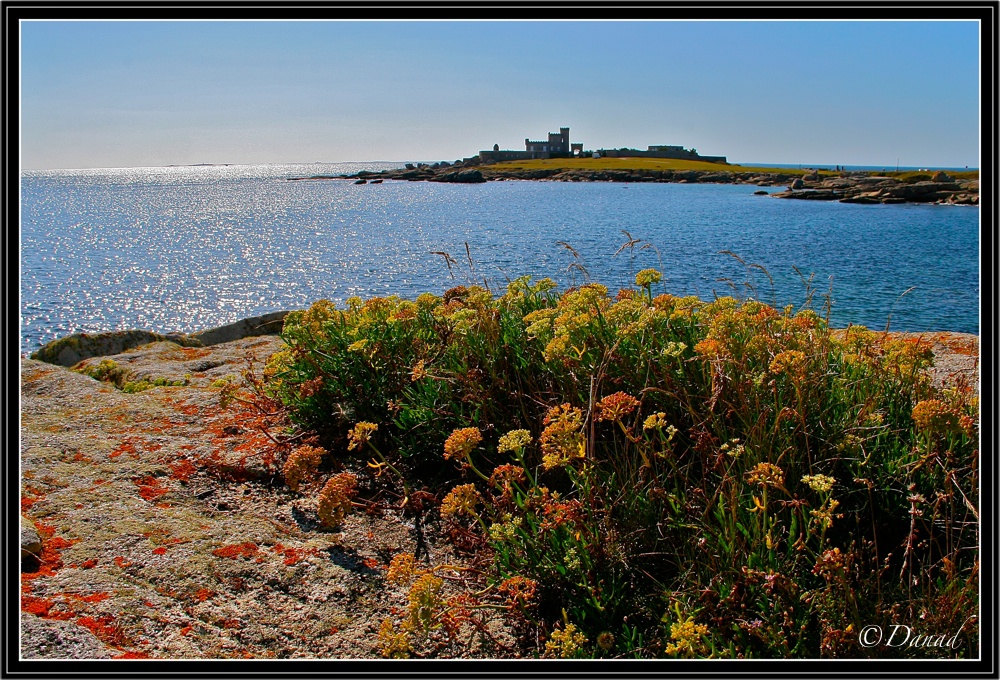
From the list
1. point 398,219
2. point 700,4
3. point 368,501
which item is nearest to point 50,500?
point 368,501

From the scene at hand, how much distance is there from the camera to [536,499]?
2.79 m

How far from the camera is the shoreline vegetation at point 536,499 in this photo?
2.39m

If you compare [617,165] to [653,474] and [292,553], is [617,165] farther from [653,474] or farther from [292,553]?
[292,553]

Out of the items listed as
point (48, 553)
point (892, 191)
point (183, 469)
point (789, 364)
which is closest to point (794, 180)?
point (892, 191)

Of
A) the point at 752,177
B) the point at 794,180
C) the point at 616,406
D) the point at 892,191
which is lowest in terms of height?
the point at 616,406

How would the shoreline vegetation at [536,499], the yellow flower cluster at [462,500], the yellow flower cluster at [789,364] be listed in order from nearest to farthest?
the shoreline vegetation at [536,499], the yellow flower cluster at [462,500], the yellow flower cluster at [789,364]

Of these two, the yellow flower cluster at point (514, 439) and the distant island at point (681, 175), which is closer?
the yellow flower cluster at point (514, 439)

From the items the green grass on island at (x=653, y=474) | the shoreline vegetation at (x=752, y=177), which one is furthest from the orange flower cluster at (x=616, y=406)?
the shoreline vegetation at (x=752, y=177)

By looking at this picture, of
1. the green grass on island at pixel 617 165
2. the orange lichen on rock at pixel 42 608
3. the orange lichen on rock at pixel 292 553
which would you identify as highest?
the green grass on island at pixel 617 165

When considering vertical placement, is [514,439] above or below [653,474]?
above

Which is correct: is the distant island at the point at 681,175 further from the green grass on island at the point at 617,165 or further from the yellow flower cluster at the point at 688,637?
the yellow flower cluster at the point at 688,637

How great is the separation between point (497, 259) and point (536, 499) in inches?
931

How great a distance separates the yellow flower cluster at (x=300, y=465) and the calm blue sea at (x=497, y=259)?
4128 millimetres

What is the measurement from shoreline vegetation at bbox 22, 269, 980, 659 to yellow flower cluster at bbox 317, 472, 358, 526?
0.04 feet
